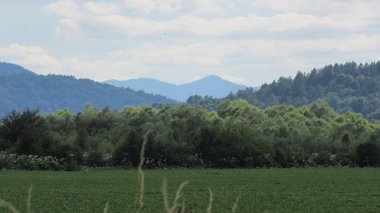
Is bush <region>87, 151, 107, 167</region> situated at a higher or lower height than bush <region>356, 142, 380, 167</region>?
lower

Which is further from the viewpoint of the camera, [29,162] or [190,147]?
[190,147]

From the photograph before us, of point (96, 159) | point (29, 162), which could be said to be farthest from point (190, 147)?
point (29, 162)

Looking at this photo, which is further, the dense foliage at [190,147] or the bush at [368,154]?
the bush at [368,154]

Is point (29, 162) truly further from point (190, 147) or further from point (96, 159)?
point (190, 147)

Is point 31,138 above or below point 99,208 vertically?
above

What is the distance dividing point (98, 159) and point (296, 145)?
89.7 ft

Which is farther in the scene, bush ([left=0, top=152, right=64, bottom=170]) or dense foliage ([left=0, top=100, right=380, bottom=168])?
dense foliage ([left=0, top=100, right=380, bottom=168])

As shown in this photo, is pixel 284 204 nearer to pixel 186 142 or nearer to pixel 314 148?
pixel 186 142

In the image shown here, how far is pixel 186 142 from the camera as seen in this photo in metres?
76.5

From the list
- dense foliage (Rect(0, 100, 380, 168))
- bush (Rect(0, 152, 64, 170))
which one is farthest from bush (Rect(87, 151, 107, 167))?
bush (Rect(0, 152, 64, 170))

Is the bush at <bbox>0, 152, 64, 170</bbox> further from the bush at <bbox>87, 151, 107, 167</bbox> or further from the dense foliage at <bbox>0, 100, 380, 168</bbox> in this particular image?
the bush at <bbox>87, 151, 107, 167</bbox>

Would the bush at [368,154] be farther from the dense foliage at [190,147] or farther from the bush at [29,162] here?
the bush at [29,162]

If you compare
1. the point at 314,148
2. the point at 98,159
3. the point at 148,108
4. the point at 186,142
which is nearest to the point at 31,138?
the point at 98,159

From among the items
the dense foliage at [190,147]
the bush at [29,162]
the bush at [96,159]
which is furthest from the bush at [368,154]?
the bush at [29,162]
